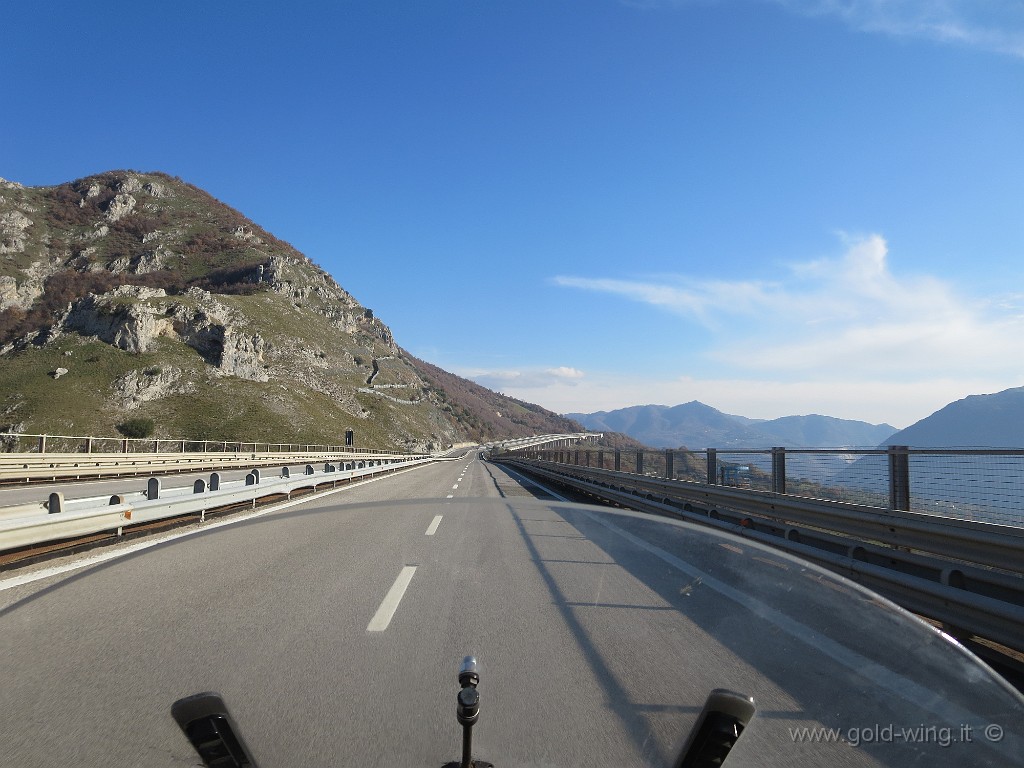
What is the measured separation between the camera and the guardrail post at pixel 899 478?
23.5ft

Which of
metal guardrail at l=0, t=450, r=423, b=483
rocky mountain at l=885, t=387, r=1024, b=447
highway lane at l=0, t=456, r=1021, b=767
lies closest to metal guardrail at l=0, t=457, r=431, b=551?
highway lane at l=0, t=456, r=1021, b=767

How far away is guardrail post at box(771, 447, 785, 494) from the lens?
405 inches

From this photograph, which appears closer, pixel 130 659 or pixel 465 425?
pixel 130 659

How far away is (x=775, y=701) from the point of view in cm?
319

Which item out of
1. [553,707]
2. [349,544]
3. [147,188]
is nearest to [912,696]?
[553,707]

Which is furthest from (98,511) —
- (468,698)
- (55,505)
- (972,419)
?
(972,419)

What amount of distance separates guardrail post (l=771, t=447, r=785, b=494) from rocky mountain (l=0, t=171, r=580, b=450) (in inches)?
2894

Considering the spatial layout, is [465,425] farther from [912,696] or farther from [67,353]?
[912,696]

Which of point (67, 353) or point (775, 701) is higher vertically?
point (67, 353)

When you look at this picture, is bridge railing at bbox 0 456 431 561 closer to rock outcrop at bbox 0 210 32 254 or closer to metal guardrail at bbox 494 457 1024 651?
metal guardrail at bbox 494 457 1024 651

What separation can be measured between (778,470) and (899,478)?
10.2 ft

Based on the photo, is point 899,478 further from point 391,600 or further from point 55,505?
point 55,505

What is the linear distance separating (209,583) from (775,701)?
17.0 ft

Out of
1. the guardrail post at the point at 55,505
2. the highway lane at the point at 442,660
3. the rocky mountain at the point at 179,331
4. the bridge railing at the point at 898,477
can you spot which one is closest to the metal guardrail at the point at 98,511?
the guardrail post at the point at 55,505
